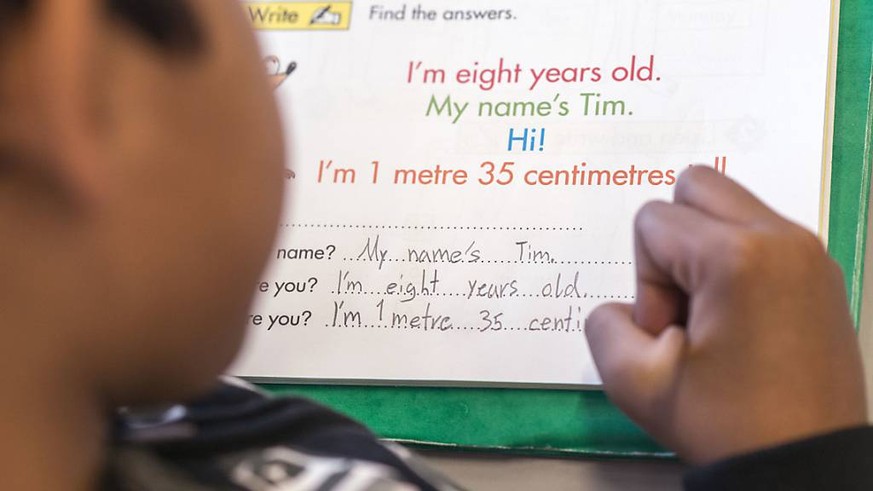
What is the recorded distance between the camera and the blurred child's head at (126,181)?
0.85ft

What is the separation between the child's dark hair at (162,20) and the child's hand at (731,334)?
0.83ft

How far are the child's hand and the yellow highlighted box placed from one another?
11.5 inches

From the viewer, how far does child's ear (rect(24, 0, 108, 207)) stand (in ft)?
0.84

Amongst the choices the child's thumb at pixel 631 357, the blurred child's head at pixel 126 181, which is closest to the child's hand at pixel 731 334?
the child's thumb at pixel 631 357

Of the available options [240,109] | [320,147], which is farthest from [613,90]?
[240,109]

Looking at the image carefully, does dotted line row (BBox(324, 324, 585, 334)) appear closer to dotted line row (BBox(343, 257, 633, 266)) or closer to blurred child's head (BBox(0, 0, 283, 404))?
dotted line row (BBox(343, 257, 633, 266))

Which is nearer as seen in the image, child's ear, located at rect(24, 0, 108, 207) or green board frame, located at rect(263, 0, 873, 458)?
child's ear, located at rect(24, 0, 108, 207)

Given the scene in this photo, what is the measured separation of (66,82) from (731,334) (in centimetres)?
30

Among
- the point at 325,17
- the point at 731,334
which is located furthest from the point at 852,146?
the point at 325,17

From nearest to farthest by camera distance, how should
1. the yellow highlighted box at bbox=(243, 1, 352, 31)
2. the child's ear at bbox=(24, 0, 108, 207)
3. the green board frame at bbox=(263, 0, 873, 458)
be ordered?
the child's ear at bbox=(24, 0, 108, 207), the green board frame at bbox=(263, 0, 873, 458), the yellow highlighted box at bbox=(243, 1, 352, 31)

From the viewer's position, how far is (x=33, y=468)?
11.7 inches

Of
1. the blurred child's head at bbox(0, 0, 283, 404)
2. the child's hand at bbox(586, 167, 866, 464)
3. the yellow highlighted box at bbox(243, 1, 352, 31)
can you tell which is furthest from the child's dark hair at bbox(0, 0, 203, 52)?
the yellow highlighted box at bbox(243, 1, 352, 31)

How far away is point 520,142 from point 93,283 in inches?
13.7

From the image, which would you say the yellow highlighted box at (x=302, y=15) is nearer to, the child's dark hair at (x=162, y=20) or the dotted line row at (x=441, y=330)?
the dotted line row at (x=441, y=330)
